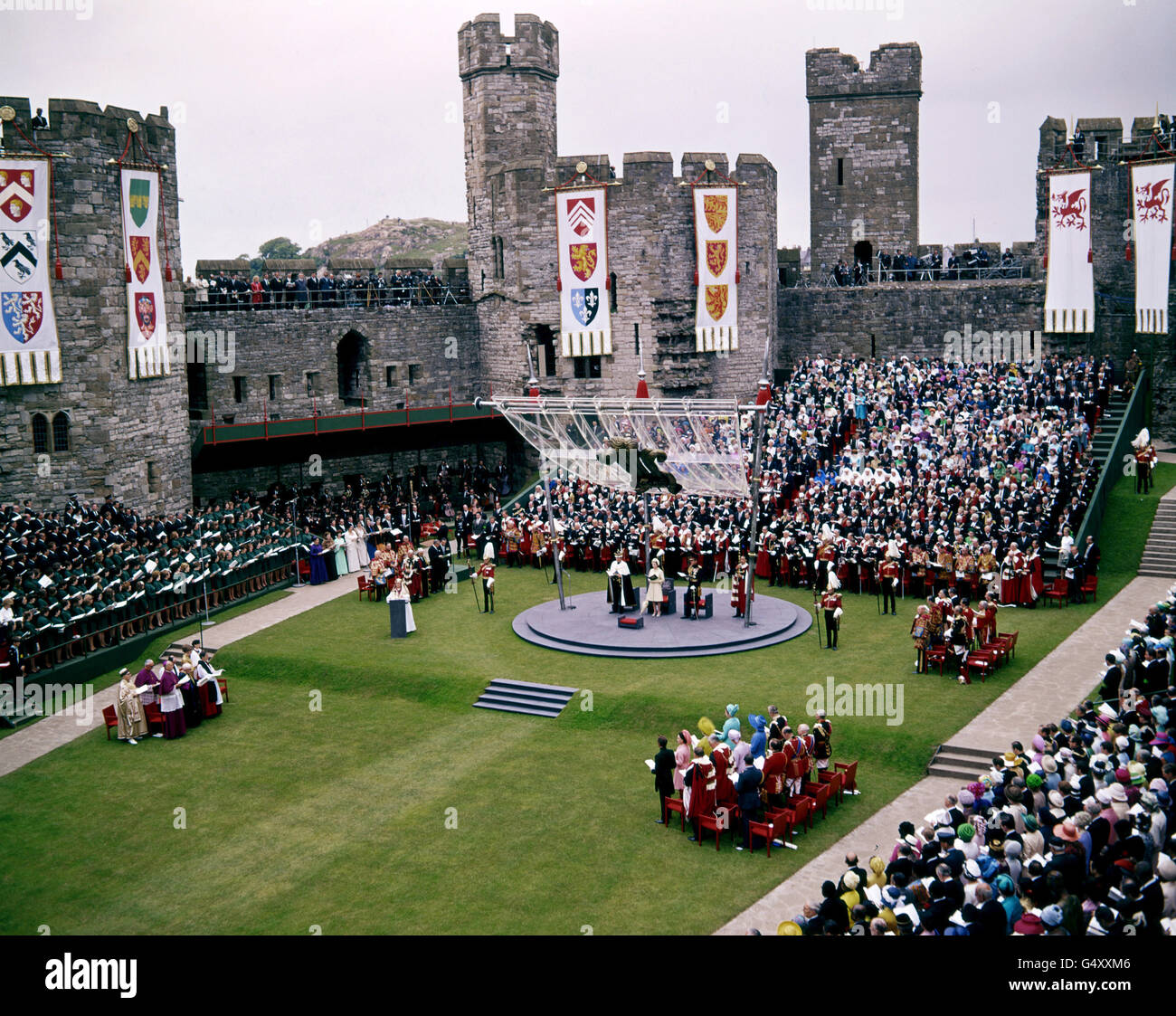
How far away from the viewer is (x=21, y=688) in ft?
82.2

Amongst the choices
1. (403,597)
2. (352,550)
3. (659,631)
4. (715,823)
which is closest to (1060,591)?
(659,631)

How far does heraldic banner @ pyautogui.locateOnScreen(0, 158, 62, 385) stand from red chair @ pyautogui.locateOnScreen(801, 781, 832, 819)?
23.5m

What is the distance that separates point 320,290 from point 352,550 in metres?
12.1

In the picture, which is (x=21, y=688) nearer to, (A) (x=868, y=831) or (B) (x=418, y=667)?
(B) (x=418, y=667)

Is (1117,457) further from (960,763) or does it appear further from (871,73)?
(871,73)

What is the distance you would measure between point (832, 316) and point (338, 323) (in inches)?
709

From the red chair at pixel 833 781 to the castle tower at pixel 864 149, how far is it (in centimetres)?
3221

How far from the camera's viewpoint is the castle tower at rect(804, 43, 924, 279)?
152 feet

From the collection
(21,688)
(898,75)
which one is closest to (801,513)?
(21,688)

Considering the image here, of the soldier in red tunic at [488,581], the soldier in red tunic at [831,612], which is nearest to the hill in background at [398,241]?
the soldier in red tunic at [488,581]

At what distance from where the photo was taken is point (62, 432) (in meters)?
33.0
